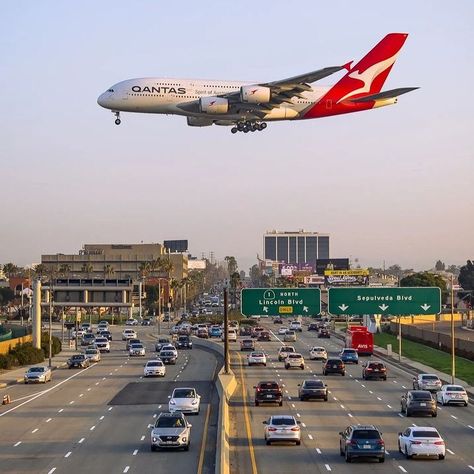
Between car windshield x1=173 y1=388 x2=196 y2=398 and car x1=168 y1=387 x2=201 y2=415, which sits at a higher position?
car windshield x1=173 y1=388 x2=196 y2=398

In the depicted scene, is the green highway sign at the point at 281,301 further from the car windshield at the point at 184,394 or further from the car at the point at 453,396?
the car windshield at the point at 184,394

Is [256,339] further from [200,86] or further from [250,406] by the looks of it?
[250,406]

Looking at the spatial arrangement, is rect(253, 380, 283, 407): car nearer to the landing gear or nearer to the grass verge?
the landing gear

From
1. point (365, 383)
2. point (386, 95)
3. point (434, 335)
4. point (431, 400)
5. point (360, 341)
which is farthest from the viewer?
point (434, 335)

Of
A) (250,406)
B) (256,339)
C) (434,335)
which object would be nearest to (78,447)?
(250,406)

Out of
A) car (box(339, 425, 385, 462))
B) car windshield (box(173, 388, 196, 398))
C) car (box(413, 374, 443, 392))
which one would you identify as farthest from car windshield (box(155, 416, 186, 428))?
car (box(413, 374, 443, 392))

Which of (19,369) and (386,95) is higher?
(386,95)
